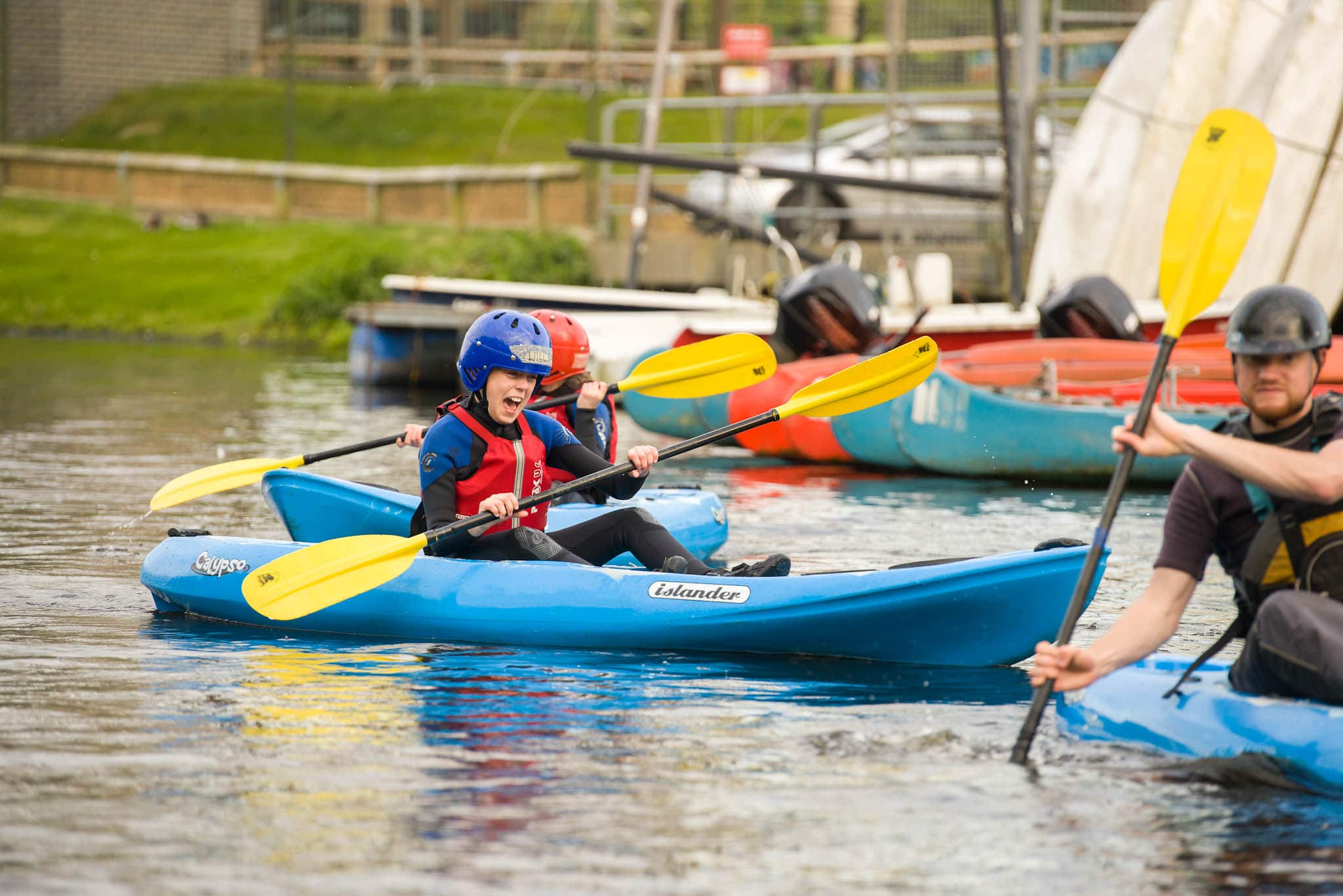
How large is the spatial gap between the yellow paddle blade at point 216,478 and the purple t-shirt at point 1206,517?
409 centimetres

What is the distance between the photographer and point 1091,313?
12.7 metres

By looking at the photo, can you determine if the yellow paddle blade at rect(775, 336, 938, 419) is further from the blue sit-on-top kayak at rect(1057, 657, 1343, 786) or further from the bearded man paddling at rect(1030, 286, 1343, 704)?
the bearded man paddling at rect(1030, 286, 1343, 704)

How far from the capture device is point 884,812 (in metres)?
4.34

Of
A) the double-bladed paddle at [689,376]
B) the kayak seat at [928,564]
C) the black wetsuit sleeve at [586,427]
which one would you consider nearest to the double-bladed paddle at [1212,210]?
the kayak seat at [928,564]

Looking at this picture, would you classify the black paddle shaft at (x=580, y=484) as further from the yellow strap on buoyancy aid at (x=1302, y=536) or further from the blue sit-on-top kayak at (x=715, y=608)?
the yellow strap on buoyancy aid at (x=1302, y=536)

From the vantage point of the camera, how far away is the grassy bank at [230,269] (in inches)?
884

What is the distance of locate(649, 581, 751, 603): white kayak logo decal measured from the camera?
6078mm

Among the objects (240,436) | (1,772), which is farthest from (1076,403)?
(1,772)

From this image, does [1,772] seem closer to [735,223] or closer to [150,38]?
[735,223]

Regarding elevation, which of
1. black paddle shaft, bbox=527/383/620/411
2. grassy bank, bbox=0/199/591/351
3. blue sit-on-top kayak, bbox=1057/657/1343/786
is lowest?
grassy bank, bbox=0/199/591/351

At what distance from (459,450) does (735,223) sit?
12982mm

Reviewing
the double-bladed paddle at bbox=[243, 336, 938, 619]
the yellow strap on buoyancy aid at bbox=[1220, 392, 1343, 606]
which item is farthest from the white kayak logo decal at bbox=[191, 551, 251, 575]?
the yellow strap on buoyancy aid at bbox=[1220, 392, 1343, 606]

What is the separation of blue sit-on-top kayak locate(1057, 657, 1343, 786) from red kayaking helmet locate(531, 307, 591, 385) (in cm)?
323

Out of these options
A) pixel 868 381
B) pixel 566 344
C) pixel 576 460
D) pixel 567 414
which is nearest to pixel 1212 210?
pixel 868 381
